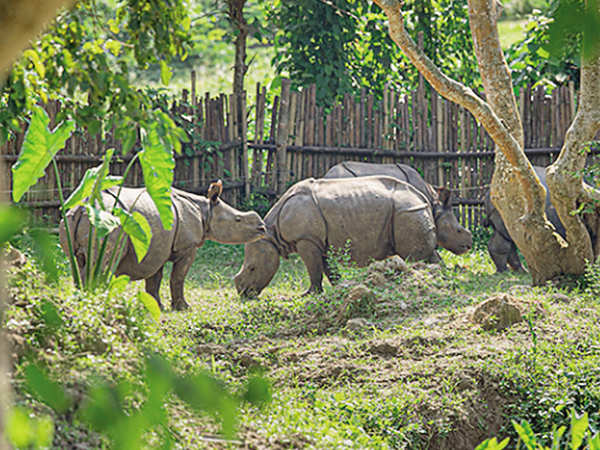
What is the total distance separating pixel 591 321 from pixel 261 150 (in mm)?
6982

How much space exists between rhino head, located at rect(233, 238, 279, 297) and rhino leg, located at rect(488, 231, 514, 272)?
2.78 metres

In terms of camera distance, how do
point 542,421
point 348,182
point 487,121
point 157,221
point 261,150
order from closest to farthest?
point 542,421 < point 487,121 < point 157,221 < point 348,182 < point 261,150

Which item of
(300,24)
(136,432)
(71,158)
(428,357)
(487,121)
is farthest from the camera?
(300,24)

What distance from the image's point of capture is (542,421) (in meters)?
4.49

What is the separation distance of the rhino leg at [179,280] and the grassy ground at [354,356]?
14 centimetres

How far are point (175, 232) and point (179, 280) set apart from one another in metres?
0.45

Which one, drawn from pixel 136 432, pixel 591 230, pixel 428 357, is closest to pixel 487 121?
pixel 591 230

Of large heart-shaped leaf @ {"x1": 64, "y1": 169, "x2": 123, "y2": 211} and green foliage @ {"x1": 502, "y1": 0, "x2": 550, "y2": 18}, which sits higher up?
green foliage @ {"x1": 502, "y1": 0, "x2": 550, "y2": 18}

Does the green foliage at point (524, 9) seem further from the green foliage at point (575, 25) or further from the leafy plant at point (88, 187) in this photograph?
the leafy plant at point (88, 187)

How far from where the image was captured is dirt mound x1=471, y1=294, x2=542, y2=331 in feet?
18.2

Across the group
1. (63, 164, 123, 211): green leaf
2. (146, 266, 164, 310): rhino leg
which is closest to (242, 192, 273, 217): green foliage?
(146, 266, 164, 310): rhino leg

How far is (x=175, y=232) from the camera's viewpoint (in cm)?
730

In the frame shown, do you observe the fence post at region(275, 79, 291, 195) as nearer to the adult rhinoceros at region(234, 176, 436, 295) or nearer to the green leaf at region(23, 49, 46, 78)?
the adult rhinoceros at region(234, 176, 436, 295)

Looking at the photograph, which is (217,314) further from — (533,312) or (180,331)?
(533,312)
